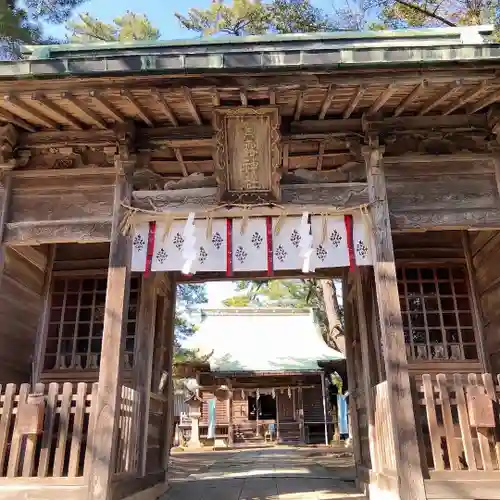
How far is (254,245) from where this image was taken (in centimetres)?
602

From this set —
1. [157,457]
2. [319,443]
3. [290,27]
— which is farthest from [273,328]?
[157,457]

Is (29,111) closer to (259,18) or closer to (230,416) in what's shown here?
(259,18)

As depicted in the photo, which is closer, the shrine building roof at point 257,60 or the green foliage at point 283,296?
the shrine building roof at point 257,60

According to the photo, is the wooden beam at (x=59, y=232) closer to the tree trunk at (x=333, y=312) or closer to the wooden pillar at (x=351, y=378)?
the wooden pillar at (x=351, y=378)

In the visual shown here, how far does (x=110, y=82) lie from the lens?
5.22 m

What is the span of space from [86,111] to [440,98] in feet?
13.5

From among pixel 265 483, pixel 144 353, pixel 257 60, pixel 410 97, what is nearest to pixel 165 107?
pixel 257 60

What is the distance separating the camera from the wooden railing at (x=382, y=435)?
17.8 ft

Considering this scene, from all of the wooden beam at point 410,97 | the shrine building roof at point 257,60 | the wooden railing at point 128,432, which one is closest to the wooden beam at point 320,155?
the wooden beam at point 410,97

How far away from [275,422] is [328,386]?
3.26 metres

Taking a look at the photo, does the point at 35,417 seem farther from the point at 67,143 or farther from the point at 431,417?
the point at 431,417

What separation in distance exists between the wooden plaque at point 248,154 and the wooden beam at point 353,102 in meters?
0.90

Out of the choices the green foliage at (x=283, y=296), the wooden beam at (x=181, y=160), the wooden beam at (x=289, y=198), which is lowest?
the wooden beam at (x=289, y=198)

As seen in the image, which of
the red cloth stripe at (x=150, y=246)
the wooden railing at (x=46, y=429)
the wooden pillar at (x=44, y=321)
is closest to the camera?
the wooden railing at (x=46, y=429)
